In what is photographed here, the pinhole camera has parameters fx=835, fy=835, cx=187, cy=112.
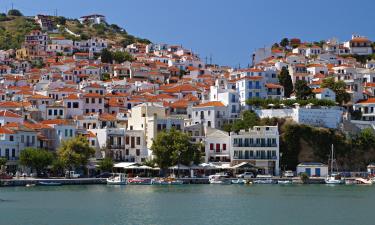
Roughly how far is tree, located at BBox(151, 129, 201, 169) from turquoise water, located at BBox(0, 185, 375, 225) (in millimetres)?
4659

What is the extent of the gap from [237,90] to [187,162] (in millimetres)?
17950

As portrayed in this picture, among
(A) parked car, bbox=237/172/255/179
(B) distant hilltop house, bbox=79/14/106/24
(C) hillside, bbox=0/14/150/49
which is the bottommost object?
(A) parked car, bbox=237/172/255/179

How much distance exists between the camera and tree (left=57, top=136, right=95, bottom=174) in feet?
226

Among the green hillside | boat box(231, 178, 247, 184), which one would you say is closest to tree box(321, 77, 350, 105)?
boat box(231, 178, 247, 184)

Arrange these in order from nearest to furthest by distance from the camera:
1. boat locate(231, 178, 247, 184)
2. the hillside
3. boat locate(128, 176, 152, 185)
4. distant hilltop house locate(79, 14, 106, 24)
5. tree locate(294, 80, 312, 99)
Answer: boat locate(128, 176, 152, 185), boat locate(231, 178, 247, 184), tree locate(294, 80, 312, 99), the hillside, distant hilltop house locate(79, 14, 106, 24)

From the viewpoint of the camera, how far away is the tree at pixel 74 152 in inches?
2717

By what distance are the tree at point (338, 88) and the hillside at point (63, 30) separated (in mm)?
66783

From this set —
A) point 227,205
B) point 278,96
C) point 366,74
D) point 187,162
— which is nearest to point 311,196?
point 227,205

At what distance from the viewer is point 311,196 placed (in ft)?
192

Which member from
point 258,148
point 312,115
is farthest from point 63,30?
point 258,148

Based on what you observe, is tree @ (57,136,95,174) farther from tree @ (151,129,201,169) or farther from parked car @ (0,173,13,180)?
tree @ (151,129,201,169)

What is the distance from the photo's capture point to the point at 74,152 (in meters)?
69.1

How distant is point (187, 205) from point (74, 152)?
2021 centimetres

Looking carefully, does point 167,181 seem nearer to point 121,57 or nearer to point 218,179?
point 218,179
